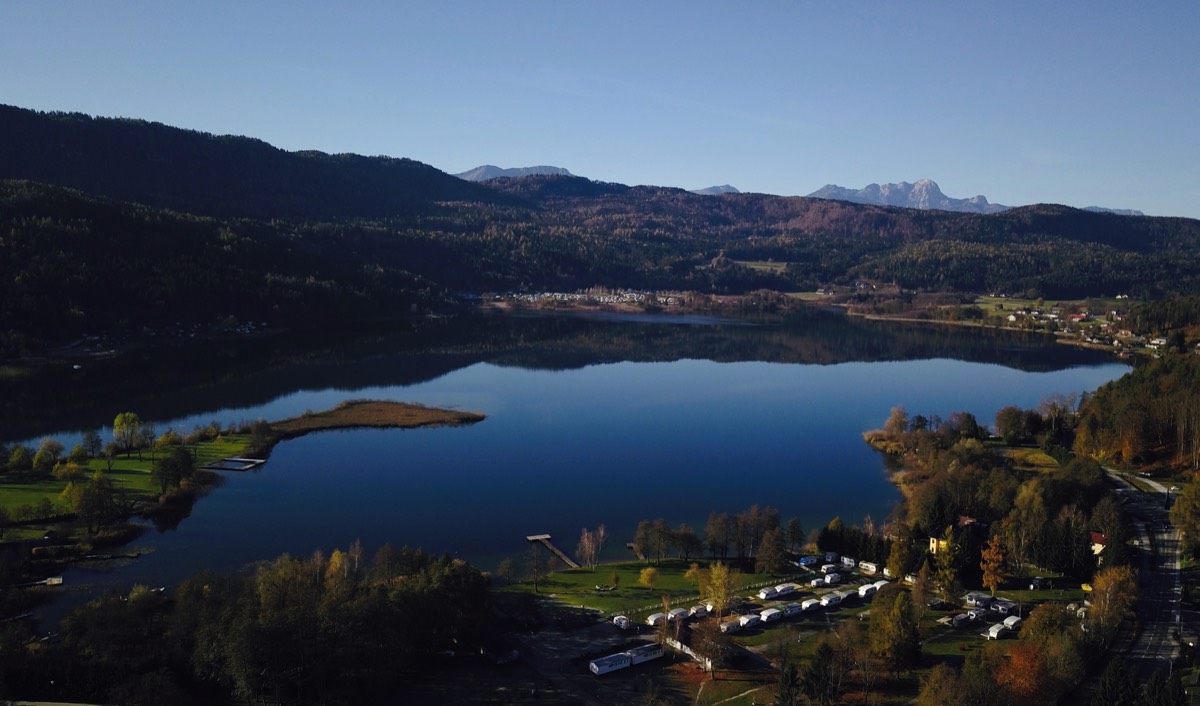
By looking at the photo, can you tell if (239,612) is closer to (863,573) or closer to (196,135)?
(863,573)

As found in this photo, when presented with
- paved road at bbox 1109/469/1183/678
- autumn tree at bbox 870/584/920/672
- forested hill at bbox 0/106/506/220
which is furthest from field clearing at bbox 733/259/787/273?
autumn tree at bbox 870/584/920/672

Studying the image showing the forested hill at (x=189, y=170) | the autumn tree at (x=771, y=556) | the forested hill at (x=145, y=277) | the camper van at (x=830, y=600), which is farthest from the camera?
the forested hill at (x=189, y=170)

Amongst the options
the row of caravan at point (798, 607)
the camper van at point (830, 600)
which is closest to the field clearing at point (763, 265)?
the row of caravan at point (798, 607)

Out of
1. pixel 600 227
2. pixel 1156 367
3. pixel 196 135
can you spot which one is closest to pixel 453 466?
pixel 1156 367

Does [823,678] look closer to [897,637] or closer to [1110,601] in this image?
[897,637]

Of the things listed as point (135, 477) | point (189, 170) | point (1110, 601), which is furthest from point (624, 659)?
point (189, 170)

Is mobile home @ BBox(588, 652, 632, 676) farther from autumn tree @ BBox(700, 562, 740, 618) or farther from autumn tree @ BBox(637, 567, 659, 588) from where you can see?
autumn tree @ BBox(637, 567, 659, 588)

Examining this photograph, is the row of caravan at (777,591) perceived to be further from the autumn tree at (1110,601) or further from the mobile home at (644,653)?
the autumn tree at (1110,601)
